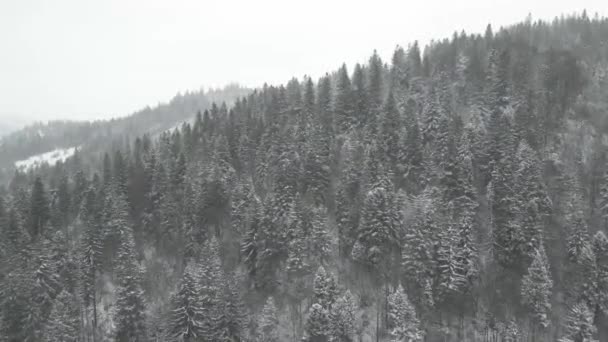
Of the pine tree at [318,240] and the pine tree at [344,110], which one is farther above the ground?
the pine tree at [344,110]

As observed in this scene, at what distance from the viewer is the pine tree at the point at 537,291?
50406 millimetres

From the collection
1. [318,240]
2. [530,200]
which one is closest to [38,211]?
[318,240]

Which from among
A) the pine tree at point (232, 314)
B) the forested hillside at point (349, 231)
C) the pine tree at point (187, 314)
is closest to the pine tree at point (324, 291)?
the forested hillside at point (349, 231)

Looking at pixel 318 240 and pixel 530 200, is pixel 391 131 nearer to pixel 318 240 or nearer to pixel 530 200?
pixel 530 200

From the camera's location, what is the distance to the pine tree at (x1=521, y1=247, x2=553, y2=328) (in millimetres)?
50406

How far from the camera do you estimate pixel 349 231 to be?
6169 centimetres

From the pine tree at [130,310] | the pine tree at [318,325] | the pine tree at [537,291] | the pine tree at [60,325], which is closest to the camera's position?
the pine tree at [60,325]

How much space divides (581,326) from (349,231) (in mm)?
29784

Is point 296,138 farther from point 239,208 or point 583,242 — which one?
point 583,242

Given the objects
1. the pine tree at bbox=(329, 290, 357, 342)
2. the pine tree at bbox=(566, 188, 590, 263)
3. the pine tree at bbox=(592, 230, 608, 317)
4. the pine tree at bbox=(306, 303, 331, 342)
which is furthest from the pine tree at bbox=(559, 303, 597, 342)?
the pine tree at bbox=(306, 303, 331, 342)

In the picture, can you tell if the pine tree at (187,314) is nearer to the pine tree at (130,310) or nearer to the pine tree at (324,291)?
the pine tree at (130,310)

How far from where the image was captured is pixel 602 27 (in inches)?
4916

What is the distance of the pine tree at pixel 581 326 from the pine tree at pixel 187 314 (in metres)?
41.6

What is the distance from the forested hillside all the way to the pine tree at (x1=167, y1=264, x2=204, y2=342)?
0.18 meters
